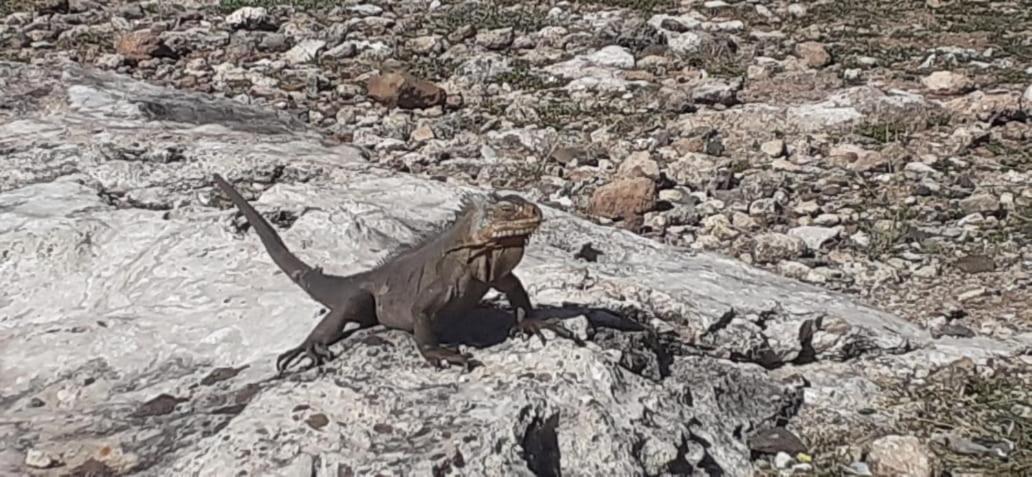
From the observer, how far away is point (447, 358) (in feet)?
13.9

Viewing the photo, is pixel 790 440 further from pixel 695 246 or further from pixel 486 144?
pixel 486 144

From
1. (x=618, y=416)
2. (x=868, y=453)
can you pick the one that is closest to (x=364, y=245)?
(x=618, y=416)

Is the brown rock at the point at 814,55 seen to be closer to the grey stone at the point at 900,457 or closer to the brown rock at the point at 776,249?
the brown rock at the point at 776,249

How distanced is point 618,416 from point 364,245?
5.32 ft

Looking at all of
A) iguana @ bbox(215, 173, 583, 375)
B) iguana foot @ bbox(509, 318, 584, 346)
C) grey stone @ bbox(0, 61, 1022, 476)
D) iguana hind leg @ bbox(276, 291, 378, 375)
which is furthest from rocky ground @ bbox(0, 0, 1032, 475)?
iguana hind leg @ bbox(276, 291, 378, 375)

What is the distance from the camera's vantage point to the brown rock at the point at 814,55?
986cm

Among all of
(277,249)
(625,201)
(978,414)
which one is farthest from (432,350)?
(625,201)

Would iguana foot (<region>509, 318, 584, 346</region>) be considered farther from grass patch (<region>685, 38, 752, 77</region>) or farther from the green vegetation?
the green vegetation

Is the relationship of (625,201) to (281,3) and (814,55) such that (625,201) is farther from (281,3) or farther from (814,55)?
(281,3)

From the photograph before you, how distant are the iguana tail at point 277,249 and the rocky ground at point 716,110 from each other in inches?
37.5

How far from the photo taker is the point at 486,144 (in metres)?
8.40

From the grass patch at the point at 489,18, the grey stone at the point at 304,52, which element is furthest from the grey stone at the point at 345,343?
the grass patch at the point at 489,18

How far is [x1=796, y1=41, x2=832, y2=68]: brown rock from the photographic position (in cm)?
986

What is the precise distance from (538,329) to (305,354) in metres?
0.76
